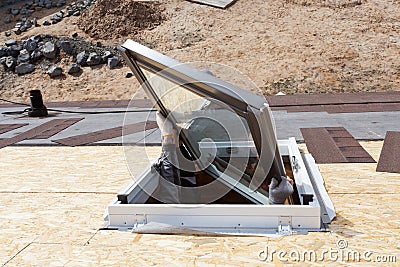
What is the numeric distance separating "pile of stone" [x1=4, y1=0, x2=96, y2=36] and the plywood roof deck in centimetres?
1881

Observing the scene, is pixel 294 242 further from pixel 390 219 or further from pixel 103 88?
pixel 103 88

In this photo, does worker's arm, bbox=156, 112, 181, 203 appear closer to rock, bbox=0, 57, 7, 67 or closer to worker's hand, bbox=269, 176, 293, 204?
worker's hand, bbox=269, 176, 293, 204

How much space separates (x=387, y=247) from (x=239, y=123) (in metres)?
1.64

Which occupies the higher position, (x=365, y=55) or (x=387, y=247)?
(x=387, y=247)

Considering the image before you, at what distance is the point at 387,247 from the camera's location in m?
3.60

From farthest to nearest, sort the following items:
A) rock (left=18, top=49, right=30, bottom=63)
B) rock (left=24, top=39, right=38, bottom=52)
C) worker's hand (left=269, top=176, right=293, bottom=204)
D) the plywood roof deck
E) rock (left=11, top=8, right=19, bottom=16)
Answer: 1. rock (left=11, top=8, right=19, bottom=16)
2. rock (left=24, top=39, right=38, bottom=52)
3. rock (left=18, top=49, right=30, bottom=63)
4. worker's hand (left=269, top=176, right=293, bottom=204)
5. the plywood roof deck

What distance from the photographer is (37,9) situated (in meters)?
25.7

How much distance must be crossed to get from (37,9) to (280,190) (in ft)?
82.7

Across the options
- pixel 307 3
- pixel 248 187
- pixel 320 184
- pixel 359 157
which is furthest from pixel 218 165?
pixel 307 3

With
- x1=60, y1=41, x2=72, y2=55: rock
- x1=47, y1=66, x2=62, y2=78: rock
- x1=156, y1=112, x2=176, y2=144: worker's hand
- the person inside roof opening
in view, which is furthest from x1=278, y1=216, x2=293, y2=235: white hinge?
x1=60, y1=41, x2=72, y2=55: rock

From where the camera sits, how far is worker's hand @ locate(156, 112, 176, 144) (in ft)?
15.4

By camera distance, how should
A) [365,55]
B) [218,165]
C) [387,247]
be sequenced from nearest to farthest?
[387,247], [218,165], [365,55]

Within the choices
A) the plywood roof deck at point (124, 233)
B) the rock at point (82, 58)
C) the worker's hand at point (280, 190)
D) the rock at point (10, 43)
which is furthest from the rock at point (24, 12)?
the worker's hand at point (280, 190)

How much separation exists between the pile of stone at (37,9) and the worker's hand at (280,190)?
21550 mm
